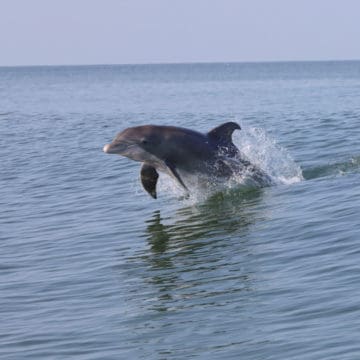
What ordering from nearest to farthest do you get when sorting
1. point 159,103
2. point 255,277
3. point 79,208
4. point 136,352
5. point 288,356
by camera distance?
1. point 288,356
2. point 136,352
3. point 255,277
4. point 79,208
5. point 159,103

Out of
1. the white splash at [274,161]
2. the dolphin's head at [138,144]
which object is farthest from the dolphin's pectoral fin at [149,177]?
the white splash at [274,161]

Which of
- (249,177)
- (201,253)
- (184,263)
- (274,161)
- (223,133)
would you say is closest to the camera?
(184,263)

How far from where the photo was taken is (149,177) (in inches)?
723

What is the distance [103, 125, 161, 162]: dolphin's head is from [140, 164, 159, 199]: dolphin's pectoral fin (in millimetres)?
296

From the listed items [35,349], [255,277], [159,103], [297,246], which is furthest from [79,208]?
[159,103]

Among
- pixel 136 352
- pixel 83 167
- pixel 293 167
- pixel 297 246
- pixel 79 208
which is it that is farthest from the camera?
pixel 83 167

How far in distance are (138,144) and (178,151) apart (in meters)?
0.75

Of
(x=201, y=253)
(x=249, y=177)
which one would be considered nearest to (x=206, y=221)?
(x=249, y=177)

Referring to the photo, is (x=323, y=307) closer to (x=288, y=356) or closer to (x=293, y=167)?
(x=288, y=356)

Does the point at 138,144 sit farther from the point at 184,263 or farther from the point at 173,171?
the point at 184,263

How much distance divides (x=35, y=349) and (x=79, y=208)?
9594 millimetres

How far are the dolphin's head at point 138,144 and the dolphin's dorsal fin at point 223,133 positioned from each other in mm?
1013

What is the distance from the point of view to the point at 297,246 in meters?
13.9

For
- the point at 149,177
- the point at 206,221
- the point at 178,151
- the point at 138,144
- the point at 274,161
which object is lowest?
the point at 206,221
